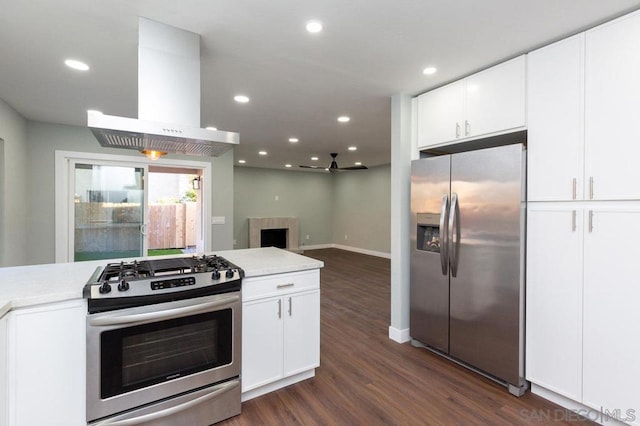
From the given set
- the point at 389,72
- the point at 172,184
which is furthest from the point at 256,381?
the point at 172,184

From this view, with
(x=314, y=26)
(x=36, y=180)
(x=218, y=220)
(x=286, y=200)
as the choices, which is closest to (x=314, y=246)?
(x=286, y=200)

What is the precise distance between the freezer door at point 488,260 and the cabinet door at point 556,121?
128mm

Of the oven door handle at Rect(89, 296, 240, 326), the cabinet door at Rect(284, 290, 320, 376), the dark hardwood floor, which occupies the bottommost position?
the dark hardwood floor

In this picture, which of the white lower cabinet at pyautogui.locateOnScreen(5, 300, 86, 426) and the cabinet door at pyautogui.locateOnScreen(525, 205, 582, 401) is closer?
the white lower cabinet at pyautogui.locateOnScreen(5, 300, 86, 426)

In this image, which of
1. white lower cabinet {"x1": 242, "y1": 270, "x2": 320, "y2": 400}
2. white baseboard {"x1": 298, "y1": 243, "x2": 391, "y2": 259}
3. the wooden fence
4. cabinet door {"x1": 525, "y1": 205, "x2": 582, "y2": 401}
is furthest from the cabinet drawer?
white baseboard {"x1": 298, "y1": 243, "x2": 391, "y2": 259}

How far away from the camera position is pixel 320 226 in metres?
10.1

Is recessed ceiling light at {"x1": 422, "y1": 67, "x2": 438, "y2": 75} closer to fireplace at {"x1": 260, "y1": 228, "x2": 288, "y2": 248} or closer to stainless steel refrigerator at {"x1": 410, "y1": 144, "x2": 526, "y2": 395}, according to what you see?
stainless steel refrigerator at {"x1": 410, "y1": 144, "x2": 526, "y2": 395}

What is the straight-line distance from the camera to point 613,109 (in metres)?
1.82

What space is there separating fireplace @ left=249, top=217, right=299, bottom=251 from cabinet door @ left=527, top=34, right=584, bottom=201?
7.40 metres

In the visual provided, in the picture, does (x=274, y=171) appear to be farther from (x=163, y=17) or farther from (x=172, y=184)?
(x=163, y=17)

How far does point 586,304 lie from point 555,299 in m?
0.17

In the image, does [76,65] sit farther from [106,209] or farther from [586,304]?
[586,304]

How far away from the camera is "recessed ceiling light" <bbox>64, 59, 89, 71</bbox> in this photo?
7.89ft

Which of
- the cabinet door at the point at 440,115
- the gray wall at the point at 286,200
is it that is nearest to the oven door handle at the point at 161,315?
the cabinet door at the point at 440,115
